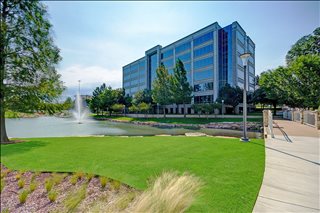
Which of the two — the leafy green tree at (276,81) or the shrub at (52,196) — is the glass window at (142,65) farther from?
the shrub at (52,196)

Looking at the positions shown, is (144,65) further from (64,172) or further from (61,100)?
(64,172)

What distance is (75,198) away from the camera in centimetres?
468

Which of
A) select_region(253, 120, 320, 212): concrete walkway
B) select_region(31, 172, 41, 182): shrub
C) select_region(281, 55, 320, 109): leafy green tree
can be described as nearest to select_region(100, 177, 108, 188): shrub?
select_region(31, 172, 41, 182): shrub

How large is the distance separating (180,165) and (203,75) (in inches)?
1696

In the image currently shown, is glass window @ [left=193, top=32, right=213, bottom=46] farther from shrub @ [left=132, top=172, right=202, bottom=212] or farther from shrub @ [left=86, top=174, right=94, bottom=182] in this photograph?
shrub @ [left=132, top=172, right=202, bottom=212]

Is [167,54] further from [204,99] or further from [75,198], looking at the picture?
[75,198]

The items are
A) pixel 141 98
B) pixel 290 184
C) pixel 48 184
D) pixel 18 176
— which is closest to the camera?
pixel 290 184

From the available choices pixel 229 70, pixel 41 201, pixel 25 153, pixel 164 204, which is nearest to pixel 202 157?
pixel 164 204

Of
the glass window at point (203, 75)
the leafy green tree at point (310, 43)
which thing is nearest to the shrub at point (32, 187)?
the leafy green tree at point (310, 43)

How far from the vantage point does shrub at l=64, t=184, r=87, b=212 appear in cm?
440

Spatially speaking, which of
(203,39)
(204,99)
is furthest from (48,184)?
(203,39)

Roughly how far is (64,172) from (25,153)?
4.12 metres

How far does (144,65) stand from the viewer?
69688mm

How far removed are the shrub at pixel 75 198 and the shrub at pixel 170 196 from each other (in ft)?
5.94
